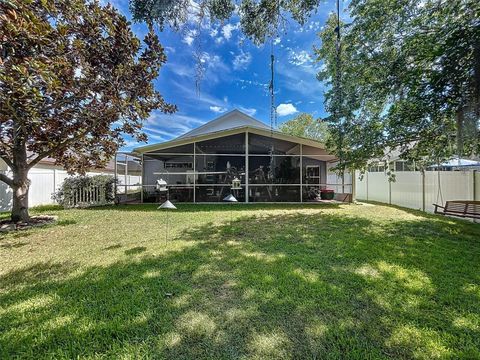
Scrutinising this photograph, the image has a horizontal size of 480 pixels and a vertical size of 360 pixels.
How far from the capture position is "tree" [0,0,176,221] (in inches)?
165

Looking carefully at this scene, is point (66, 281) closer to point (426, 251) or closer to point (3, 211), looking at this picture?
point (426, 251)

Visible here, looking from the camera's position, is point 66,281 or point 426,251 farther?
point 426,251

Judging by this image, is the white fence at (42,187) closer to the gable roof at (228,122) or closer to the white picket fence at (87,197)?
the white picket fence at (87,197)

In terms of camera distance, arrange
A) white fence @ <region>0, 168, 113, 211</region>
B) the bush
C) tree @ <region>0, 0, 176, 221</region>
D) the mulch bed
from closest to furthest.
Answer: tree @ <region>0, 0, 176, 221</region>
the mulch bed
white fence @ <region>0, 168, 113, 211</region>
the bush

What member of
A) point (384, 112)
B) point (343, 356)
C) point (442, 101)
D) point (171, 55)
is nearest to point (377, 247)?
point (343, 356)

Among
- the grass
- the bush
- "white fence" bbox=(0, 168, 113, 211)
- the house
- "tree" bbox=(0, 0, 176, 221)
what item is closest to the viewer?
the grass

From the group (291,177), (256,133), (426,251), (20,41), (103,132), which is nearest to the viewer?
(20,41)

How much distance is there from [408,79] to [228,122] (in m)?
14.2

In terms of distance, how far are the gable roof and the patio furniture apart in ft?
41.4

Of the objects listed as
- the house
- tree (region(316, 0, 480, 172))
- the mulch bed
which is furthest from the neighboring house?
tree (region(316, 0, 480, 172))

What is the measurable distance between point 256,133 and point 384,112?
5.70 metres

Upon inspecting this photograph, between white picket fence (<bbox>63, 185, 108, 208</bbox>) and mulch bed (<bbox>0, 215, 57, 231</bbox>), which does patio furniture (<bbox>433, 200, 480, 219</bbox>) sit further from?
white picket fence (<bbox>63, 185, 108, 208</bbox>)

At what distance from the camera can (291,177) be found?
12812mm

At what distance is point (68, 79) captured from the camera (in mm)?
5516
